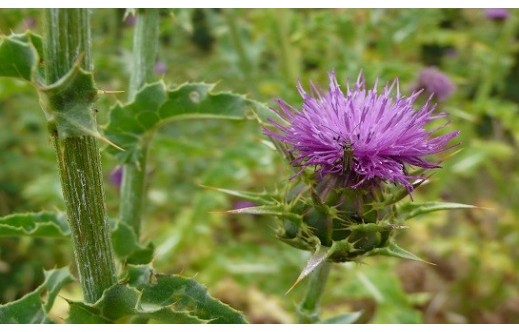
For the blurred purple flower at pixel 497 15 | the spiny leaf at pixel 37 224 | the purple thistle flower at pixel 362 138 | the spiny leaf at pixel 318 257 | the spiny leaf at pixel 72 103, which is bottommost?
the spiny leaf at pixel 318 257

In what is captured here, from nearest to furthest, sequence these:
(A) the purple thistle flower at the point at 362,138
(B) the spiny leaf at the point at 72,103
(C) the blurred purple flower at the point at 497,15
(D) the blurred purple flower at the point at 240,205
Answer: (B) the spiny leaf at the point at 72,103 < (A) the purple thistle flower at the point at 362,138 < (D) the blurred purple flower at the point at 240,205 < (C) the blurred purple flower at the point at 497,15

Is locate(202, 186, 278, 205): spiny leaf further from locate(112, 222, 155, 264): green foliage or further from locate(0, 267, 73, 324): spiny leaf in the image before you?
locate(0, 267, 73, 324): spiny leaf

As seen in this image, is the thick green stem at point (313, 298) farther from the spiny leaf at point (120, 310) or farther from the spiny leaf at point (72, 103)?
the spiny leaf at point (72, 103)

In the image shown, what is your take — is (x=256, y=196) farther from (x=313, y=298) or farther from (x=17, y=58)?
(x=17, y=58)

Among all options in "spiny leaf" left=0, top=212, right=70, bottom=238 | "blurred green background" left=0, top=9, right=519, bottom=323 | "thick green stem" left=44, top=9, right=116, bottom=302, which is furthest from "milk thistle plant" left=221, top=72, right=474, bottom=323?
"blurred green background" left=0, top=9, right=519, bottom=323

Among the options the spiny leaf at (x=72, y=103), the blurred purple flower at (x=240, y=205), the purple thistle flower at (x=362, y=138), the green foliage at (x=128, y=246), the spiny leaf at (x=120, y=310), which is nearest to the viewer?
the spiny leaf at (x=72, y=103)

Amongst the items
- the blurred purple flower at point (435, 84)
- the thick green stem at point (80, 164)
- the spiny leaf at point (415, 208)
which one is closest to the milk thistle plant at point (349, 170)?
the spiny leaf at point (415, 208)

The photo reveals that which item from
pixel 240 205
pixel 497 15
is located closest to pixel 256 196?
pixel 240 205
